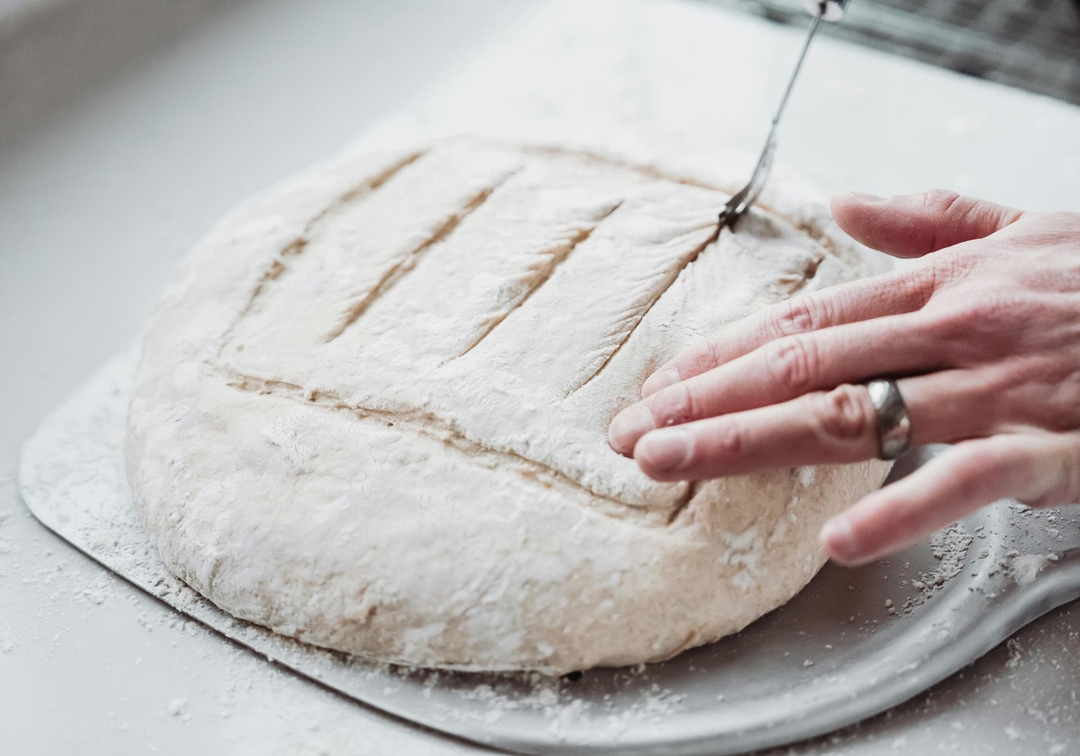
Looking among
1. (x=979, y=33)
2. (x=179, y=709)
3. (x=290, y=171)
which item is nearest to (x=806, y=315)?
(x=179, y=709)

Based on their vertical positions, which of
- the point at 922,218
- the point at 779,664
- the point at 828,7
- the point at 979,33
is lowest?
the point at 779,664

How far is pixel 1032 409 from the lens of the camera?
1.00 metres

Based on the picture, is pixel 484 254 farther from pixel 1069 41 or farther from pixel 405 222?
pixel 1069 41

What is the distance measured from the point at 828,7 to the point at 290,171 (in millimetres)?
1254

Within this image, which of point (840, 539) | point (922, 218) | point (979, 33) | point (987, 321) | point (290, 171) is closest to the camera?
point (840, 539)

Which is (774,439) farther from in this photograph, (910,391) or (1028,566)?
(1028,566)

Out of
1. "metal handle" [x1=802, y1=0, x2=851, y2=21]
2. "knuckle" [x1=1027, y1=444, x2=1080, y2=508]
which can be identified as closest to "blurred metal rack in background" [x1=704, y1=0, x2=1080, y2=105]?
"metal handle" [x1=802, y1=0, x2=851, y2=21]

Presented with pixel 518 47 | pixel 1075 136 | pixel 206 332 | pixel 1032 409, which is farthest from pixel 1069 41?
pixel 206 332

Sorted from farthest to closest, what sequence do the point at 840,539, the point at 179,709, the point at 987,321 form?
the point at 179,709, the point at 987,321, the point at 840,539

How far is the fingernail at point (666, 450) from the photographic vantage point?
39.6 inches

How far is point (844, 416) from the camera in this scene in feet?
3.22

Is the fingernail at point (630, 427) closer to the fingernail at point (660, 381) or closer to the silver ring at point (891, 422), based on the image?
the fingernail at point (660, 381)

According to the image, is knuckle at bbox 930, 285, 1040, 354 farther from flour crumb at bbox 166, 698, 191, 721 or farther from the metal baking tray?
flour crumb at bbox 166, 698, 191, 721

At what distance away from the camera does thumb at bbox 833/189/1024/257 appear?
1275 millimetres
